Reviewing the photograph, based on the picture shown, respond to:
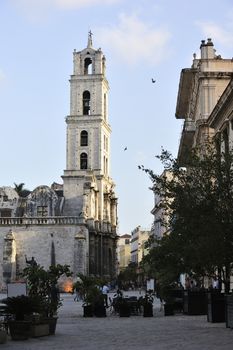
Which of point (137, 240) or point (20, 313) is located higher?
point (137, 240)

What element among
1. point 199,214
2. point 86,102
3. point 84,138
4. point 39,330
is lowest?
point 39,330

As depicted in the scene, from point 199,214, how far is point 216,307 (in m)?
3.41

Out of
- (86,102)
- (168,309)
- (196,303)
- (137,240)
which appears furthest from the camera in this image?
(137,240)

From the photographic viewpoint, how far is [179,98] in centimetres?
4741

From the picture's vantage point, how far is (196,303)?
24.8 metres

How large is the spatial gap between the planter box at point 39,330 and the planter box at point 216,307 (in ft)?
18.3

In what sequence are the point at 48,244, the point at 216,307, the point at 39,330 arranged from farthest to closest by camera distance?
the point at 48,244
the point at 216,307
the point at 39,330

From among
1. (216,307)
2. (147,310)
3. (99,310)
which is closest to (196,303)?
(147,310)

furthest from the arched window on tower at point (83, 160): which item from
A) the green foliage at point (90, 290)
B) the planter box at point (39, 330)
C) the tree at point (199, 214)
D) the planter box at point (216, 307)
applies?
the planter box at point (39, 330)

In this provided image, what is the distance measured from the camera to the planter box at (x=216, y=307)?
774 inches

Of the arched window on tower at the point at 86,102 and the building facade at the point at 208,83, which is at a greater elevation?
the arched window on tower at the point at 86,102

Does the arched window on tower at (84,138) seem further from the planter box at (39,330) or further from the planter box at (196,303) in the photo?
the planter box at (39,330)

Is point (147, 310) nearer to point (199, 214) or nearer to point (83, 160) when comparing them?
point (199, 214)

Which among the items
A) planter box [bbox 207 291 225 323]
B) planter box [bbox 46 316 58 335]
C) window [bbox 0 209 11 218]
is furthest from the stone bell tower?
planter box [bbox 46 316 58 335]
